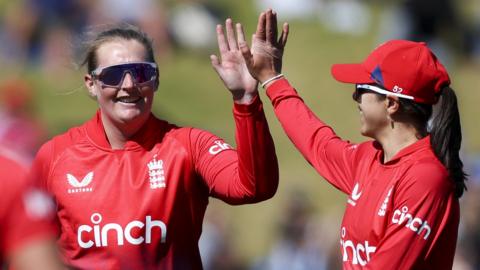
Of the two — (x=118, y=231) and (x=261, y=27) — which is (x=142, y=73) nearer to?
(x=261, y=27)

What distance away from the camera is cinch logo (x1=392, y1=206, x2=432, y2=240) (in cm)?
396

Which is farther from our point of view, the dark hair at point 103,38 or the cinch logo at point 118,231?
the dark hair at point 103,38

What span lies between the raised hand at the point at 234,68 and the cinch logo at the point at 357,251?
2.22 feet

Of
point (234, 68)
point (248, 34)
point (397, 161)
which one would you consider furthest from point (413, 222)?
point (248, 34)

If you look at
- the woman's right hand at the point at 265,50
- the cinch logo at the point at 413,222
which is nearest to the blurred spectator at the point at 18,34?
the woman's right hand at the point at 265,50

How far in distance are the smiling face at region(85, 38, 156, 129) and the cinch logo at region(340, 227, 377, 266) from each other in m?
0.97

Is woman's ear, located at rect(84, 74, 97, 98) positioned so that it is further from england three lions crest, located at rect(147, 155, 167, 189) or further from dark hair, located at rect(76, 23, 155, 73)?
england three lions crest, located at rect(147, 155, 167, 189)

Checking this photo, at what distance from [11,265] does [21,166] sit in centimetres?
30

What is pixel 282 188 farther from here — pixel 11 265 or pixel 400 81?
pixel 11 265

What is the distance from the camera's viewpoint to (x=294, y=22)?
14.0 meters

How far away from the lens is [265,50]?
4.55 m

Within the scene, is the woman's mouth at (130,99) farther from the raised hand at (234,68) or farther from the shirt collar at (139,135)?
the raised hand at (234,68)

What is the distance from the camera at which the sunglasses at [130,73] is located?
4.42m

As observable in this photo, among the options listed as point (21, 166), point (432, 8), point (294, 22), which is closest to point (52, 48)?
point (294, 22)
